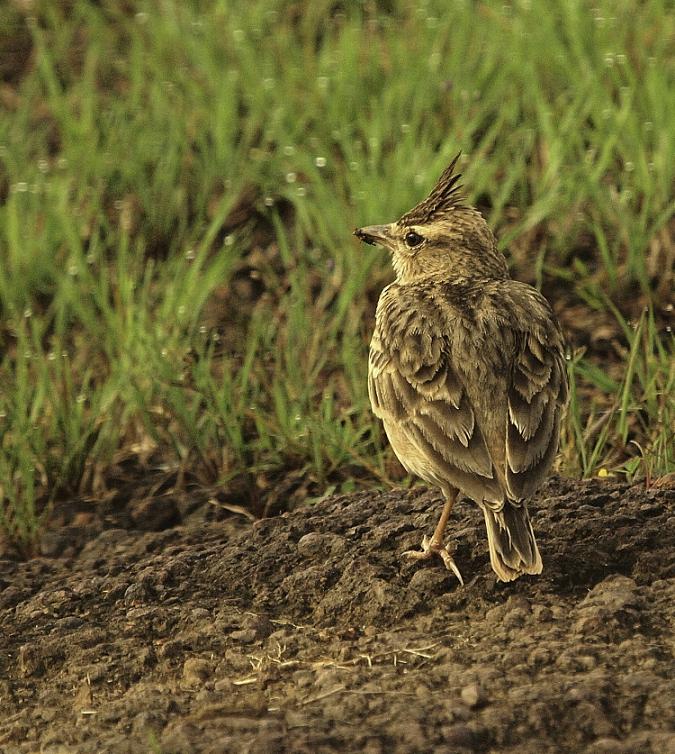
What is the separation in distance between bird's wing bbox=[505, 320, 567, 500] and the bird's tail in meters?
0.06

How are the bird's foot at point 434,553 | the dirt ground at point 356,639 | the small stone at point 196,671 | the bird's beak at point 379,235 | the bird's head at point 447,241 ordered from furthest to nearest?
1. the bird's beak at point 379,235
2. the bird's head at point 447,241
3. the bird's foot at point 434,553
4. the small stone at point 196,671
5. the dirt ground at point 356,639

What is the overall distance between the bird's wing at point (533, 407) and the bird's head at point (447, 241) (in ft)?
1.90

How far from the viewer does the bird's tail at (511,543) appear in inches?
158

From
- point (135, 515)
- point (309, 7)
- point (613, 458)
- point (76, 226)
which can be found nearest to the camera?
point (613, 458)

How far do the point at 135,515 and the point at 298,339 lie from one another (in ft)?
3.35

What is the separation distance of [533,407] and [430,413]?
299mm

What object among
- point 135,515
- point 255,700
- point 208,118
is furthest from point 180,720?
point 208,118

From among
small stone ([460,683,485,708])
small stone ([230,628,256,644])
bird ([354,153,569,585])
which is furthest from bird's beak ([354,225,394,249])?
small stone ([460,683,485,708])

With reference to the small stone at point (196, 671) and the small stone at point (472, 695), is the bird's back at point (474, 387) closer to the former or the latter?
the small stone at point (472, 695)

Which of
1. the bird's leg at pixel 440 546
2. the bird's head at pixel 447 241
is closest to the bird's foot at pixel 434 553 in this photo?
the bird's leg at pixel 440 546

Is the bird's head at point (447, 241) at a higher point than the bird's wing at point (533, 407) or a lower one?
higher

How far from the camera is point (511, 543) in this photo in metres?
4.05

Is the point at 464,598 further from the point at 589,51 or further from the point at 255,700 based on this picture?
the point at 589,51

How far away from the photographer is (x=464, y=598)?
13.8 ft
